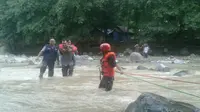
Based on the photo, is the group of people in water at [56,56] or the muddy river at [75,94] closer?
the muddy river at [75,94]

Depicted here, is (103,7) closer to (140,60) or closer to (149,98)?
(140,60)

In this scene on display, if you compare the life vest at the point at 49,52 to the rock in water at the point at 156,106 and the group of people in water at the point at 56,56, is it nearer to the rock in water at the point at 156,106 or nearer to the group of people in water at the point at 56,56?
the group of people in water at the point at 56,56

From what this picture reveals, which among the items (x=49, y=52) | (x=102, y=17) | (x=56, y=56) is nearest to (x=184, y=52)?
(x=102, y=17)

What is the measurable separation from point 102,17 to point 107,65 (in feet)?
82.1

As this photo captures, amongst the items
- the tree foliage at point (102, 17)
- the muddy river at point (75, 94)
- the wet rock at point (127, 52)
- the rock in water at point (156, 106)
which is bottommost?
the wet rock at point (127, 52)

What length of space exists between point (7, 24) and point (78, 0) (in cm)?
1081

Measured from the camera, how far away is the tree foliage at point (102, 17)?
3086cm

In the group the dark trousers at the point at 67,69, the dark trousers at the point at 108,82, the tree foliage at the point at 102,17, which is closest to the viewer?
the dark trousers at the point at 108,82

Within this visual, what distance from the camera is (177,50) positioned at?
33.4 meters

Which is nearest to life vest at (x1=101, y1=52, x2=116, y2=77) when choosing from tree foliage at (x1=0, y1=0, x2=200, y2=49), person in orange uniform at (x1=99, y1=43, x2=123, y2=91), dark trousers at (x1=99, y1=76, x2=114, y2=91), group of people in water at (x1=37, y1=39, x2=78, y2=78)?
person in orange uniform at (x1=99, y1=43, x2=123, y2=91)

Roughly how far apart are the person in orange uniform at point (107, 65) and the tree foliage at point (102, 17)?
62.5ft

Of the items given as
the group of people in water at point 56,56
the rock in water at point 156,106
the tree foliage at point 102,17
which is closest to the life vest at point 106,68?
the rock in water at point 156,106

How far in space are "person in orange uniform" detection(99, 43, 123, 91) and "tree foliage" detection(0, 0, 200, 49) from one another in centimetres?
1906

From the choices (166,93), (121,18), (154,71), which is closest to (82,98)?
(166,93)
